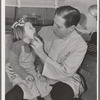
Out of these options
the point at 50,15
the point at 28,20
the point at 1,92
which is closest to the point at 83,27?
the point at 50,15

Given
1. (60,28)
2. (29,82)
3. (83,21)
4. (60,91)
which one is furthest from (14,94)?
(83,21)

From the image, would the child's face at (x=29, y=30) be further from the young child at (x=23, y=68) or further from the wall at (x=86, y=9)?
the wall at (x=86, y=9)

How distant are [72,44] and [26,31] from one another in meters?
0.25

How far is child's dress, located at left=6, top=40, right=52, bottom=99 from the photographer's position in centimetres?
127

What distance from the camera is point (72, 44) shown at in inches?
51.9

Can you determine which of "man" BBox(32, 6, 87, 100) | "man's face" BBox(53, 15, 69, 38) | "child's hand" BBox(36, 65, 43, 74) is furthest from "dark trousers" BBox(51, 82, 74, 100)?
"man's face" BBox(53, 15, 69, 38)

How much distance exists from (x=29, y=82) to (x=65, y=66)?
0.21 meters

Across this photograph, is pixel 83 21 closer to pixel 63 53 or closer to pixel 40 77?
pixel 63 53

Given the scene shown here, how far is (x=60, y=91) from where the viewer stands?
4.27ft

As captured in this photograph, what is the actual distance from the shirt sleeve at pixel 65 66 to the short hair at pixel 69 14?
13cm

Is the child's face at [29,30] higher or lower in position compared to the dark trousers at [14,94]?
higher

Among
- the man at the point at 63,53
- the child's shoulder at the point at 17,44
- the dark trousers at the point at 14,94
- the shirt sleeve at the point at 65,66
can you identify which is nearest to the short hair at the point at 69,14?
the man at the point at 63,53

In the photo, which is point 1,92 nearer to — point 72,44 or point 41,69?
point 41,69

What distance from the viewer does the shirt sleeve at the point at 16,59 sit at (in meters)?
1.26
